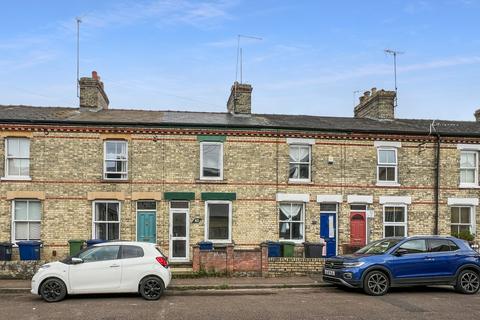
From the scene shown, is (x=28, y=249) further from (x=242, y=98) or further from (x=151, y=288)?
(x=242, y=98)

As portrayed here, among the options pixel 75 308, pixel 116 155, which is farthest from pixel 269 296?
pixel 116 155

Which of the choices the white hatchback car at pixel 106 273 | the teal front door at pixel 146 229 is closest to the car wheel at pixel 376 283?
the white hatchback car at pixel 106 273

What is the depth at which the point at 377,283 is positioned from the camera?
13672mm

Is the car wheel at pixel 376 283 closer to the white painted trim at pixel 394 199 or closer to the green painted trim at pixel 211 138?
the white painted trim at pixel 394 199

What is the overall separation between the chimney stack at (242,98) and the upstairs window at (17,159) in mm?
8620

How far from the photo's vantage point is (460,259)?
14305 mm

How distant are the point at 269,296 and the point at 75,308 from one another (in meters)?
5.02

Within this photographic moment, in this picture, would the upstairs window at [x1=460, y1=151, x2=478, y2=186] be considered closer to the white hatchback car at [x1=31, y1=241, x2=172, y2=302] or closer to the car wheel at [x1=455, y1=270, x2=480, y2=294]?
the car wheel at [x1=455, y1=270, x2=480, y2=294]

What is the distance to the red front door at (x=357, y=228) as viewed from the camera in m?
20.0

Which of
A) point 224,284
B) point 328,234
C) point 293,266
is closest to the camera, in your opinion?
point 224,284

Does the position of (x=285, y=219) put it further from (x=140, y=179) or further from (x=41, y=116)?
(x=41, y=116)

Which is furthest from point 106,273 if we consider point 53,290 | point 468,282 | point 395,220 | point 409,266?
point 395,220

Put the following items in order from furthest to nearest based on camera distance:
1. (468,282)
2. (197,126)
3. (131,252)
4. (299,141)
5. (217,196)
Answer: (299,141)
(197,126)
(217,196)
(468,282)
(131,252)

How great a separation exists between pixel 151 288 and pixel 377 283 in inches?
238
